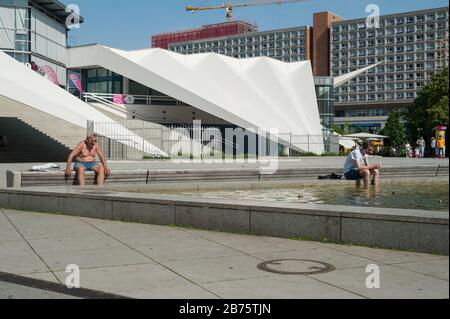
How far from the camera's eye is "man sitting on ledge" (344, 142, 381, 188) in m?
13.3

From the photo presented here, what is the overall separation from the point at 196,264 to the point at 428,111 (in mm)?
53862

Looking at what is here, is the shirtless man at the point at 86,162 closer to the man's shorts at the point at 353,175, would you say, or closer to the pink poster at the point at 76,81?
the man's shorts at the point at 353,175

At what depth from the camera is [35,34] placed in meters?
45.8

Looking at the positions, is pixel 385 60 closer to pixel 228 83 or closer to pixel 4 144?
pixel 228 83

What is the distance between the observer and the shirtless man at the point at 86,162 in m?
11.5

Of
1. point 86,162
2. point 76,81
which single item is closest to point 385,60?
point 76,81

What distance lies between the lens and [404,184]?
15.4m

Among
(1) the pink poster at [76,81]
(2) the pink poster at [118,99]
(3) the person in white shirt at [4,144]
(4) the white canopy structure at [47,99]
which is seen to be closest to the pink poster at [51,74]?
(1) the pink poster at [76,81]

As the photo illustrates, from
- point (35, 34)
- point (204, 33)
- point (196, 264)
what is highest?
point (204, 33)

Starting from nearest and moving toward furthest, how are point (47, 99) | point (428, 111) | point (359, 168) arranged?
point (359, 168)
point (47, 99)
point (428, 111)

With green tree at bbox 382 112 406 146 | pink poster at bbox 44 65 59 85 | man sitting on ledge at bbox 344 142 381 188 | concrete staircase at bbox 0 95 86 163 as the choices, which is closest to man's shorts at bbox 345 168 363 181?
man sitting on ledge at bbox 344 142 381 188

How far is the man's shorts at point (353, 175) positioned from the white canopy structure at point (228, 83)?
2538 cm
